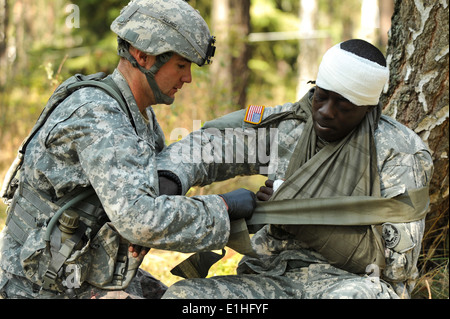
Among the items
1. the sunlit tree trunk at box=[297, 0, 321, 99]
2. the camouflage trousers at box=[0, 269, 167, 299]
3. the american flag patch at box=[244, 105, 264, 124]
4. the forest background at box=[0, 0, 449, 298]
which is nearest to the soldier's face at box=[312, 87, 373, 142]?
the american flag patch at box=[244, 105, 264, 124]

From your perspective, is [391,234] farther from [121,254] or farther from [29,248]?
[29,248]

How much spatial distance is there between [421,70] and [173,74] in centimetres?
213

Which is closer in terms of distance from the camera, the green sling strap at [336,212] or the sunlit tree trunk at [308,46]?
the green sling strap at [336,212]

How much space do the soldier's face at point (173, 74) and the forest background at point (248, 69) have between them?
194 cm

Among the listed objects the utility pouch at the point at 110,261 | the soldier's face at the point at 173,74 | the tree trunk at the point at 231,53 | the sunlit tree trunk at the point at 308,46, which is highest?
the soldier's face at the point at 173,74

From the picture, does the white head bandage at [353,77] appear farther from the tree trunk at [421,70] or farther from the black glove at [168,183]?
the tree trunk at [421,70]

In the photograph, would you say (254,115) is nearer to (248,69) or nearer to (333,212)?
(333,212)

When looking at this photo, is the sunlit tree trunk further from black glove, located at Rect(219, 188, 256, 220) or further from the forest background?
black glove, located at Rect(219, 188, 256, 220)

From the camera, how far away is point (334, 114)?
11.0 ft

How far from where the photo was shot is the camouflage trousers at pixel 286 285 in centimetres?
322

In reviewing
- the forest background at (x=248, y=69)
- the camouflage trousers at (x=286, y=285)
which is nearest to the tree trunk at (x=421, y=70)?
the forest background at (x=248, y=69)
